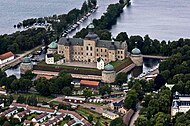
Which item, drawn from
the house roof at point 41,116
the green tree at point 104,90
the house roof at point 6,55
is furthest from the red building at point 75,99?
the house roof at point 6,55

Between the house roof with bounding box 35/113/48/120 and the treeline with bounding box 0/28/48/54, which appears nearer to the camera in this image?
the house roof with bounding box 35/113/48/120

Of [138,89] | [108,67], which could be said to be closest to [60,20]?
[108,67]

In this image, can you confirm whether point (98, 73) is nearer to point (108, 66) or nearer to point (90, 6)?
point (108, 66)

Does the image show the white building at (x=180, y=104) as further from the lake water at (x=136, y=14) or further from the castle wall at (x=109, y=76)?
the lake water at (x=136, y=14)

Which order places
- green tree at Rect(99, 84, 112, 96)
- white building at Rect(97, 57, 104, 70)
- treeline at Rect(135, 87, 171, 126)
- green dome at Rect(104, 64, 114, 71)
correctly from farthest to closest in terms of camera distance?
white building at Rect(97, 57, 104, 70), green dome at Rect(104, 64, 114, 71), green tree at Rect(99, 84, 112, 96), treeline at Rect(135, 87, 171, 126)

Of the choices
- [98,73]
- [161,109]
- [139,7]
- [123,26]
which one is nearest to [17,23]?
[123,26]

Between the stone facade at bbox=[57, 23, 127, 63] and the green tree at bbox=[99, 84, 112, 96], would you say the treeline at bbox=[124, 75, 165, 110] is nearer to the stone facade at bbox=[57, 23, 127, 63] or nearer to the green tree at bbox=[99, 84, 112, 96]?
the green tree at bbox=[99, 84, 112, 96]

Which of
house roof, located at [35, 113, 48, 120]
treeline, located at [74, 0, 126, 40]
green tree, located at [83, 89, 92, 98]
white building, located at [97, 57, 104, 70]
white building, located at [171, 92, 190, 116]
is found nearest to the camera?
house roof, located at [35, 113, 48, 120]

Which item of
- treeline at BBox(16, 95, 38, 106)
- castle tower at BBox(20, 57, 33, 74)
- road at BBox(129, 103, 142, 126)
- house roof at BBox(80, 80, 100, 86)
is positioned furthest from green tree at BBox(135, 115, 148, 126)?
castle tower at BBox(20, 57, 33, 74)

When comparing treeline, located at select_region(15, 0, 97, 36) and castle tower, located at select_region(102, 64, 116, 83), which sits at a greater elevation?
treeline, located at select_region(15, 0, 97, 36)
